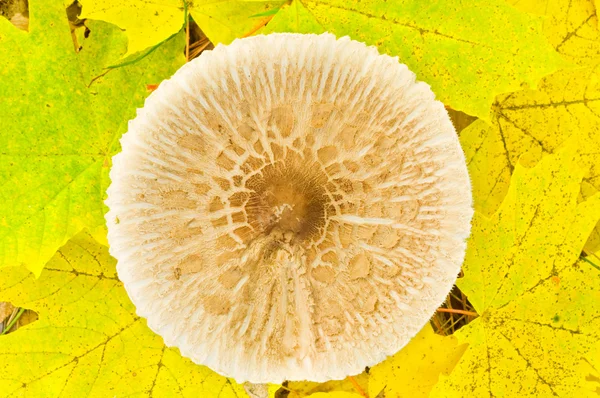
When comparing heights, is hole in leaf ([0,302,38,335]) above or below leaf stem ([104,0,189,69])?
below

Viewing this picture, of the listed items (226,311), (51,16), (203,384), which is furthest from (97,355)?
(51,16)

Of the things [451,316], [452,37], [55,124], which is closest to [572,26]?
[452,37]

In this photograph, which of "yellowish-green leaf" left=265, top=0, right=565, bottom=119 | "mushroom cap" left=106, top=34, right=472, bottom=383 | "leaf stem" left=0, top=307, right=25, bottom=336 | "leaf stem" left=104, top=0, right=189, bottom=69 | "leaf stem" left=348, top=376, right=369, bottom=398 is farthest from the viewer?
"leaf stem" left=0, top=307, right=25, bottom=336

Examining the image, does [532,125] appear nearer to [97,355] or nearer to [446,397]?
[446,397]

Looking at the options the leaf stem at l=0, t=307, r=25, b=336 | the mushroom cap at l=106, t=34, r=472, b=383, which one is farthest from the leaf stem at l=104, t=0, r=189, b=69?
the leaf stem at l=0, t=307, r=25, b=336

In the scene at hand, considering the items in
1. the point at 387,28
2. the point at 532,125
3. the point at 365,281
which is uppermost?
the point at 387,28

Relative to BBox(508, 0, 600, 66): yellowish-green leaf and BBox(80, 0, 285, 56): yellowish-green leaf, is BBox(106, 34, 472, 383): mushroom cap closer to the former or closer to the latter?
BBox(80, 0, 285, 56): yellowish-green leaf

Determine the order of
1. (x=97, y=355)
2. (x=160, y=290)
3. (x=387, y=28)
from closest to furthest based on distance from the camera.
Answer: (x=160, y=290) → (x=387, y=28) → (x=97, y=355)

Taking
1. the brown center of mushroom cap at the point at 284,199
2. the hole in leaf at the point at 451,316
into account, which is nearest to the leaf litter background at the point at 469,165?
the hole in leaf at the point at 451,316
